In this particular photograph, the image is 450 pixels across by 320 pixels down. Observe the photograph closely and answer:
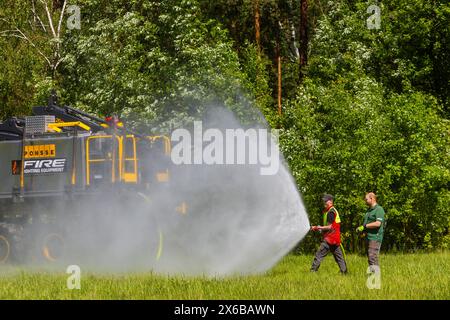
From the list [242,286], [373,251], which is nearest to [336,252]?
[373,251]

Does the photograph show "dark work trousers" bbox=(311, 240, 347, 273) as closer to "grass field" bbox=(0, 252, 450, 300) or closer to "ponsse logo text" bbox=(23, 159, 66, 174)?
"grass field" bbox=(0, 252, 450, 300)

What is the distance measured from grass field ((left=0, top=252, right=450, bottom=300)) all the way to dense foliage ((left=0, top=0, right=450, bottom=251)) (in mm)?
8065

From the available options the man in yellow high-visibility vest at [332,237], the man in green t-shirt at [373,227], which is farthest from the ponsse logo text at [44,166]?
the man in green t-shirt at [373,227]

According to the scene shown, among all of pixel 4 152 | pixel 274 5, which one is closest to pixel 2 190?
pixel 4 152

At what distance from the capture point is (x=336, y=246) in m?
17.5

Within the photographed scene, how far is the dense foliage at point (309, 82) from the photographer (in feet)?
86.2

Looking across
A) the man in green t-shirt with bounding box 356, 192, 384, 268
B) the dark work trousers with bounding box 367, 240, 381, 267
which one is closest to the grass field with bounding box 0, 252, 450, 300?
the dark work trousers with bounding box 367, 240, 381, 267

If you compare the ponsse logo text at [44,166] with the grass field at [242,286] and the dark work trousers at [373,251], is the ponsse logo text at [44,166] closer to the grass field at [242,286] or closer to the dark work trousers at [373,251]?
the grass field at [242,286]
